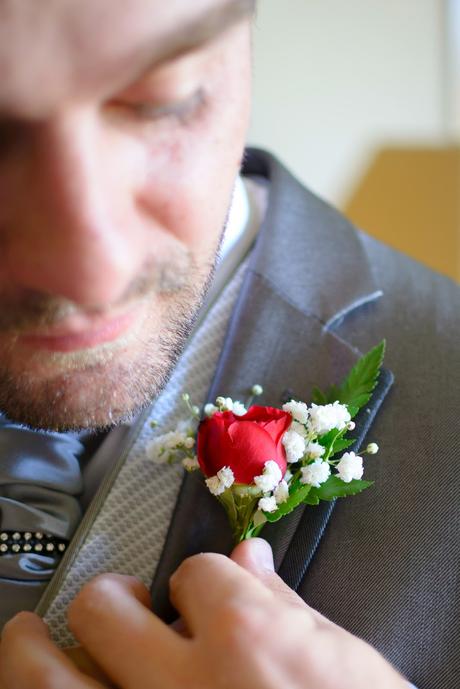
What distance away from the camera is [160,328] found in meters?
0.73

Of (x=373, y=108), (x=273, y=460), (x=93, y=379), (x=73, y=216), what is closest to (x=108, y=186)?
(x=73, y=216)

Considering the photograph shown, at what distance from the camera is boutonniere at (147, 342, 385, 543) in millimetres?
709

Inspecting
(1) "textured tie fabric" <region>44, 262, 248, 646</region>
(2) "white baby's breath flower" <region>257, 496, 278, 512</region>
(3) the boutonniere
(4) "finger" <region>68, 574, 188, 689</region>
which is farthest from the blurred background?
(4) "finger" <region>68, 574, 188, 689</region>

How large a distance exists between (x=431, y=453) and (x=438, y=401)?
7 cm

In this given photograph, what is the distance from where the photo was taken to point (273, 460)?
0.71m

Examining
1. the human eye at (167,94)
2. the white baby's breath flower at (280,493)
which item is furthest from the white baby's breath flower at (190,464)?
the human eye at (167,94)

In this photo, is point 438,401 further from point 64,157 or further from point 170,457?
point 64,157

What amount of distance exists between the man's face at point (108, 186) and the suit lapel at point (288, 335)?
130 millimetres

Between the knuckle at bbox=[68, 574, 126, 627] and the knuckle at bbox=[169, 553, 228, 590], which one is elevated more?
the knuckle at bbox=[169, 553, 228, 590]

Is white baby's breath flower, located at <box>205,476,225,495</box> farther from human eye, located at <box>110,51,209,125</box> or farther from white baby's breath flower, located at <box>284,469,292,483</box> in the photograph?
human eye, located at <box>110,51,209,125</box>

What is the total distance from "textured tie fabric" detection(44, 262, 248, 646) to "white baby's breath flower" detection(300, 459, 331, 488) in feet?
0.55

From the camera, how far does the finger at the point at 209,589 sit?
58 cm

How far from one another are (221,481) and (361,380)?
20 cm

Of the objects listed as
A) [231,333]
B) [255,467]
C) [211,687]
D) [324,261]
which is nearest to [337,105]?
[324,261]
